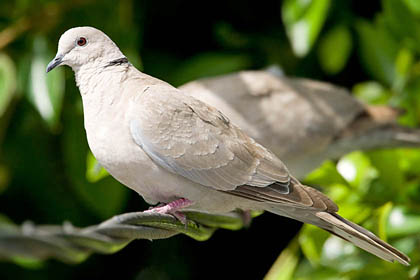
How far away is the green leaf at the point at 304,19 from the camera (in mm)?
2482

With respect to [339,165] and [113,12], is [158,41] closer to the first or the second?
[113,12]

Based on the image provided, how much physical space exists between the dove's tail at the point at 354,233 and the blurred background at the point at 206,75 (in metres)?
0.65

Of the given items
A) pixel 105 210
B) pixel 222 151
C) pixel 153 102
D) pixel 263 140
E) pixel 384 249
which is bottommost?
pixel 105 210

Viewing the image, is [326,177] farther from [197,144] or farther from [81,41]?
[81,41]

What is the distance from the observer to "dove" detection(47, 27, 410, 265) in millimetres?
1434

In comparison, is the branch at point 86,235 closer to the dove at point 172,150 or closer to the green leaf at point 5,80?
the dove at point 172,150

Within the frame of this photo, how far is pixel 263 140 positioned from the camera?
8.67 feet

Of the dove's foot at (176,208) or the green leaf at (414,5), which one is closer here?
the dove's foot at (176,208)

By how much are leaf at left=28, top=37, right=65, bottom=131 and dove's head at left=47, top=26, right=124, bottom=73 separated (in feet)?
3.20

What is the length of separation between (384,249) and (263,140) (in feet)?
4.17

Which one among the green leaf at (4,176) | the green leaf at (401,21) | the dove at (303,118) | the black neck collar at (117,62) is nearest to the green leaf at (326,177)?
the dove at (303,118)

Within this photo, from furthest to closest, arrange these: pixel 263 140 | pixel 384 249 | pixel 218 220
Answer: pixel 263 140
pixel 218 220
pixel 384 249

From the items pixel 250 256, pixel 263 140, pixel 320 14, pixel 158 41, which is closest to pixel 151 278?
pixel 250 256

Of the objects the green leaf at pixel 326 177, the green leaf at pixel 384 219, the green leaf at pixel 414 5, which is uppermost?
the green leaf at pixel 414 5
